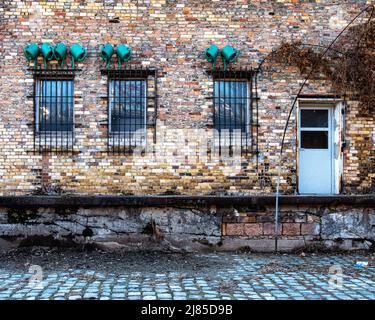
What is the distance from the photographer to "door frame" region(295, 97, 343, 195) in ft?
31.5

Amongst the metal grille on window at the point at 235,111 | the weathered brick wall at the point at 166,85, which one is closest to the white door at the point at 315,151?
the weathered brick wall at the point at 166,85

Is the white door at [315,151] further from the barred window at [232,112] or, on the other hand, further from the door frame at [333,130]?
the barred window at [232,112]

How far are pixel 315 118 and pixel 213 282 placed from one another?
17.9 feet

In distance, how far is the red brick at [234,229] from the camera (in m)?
8.38

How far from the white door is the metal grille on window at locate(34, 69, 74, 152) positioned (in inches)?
206

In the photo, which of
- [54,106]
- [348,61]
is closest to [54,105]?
[54,106]

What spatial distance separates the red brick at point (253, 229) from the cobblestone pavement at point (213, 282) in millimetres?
805

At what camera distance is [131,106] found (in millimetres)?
9516

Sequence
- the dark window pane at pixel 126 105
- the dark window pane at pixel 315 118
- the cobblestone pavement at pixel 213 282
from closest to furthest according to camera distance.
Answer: the cobblestone pavement at pixel 213 282
the dark window pane at pixel 126 105
the dark window pane at pixel 315 118

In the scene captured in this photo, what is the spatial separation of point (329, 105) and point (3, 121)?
729 centimetres

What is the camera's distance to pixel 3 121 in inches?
364

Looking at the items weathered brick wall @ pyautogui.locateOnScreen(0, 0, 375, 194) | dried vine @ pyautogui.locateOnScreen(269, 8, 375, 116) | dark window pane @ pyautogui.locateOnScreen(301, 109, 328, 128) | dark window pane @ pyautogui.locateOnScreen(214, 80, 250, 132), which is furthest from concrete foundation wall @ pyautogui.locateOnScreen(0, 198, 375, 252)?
dried vine @ pyautogui.locateOnScreen(269, 8, 375, 116)

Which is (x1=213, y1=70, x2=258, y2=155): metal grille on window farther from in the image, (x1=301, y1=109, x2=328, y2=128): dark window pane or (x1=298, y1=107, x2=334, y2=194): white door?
(x1=301, y1=109, x2=328, y2=128): dark window pane

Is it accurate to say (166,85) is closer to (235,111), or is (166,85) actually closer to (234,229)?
(235,111)
